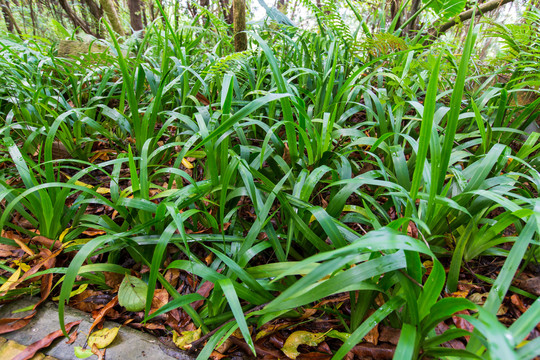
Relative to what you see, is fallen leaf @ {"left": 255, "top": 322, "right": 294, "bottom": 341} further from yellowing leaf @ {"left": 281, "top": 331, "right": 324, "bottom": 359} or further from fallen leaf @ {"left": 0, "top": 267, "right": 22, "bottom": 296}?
fallen leaf @ {"left": 0, "top": 267, "right": 22, "bottom": 296}

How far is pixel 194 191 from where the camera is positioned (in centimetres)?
95

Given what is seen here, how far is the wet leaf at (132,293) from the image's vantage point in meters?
0.86

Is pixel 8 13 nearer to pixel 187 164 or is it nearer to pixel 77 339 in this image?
pixel 187 164

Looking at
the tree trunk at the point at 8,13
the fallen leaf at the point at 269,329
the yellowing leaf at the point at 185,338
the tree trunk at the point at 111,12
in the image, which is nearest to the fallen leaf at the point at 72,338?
the yellowing leaf at the point at 185,338

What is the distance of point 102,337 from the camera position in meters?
0.80

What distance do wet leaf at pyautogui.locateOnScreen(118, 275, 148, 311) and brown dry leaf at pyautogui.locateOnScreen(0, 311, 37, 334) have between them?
0.95 ft

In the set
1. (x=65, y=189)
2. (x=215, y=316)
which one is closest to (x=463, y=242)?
(x=215, y=316)

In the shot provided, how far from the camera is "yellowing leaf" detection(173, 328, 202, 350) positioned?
790 millimetres

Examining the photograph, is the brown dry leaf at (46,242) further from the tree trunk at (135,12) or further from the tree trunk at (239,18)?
the tree trunk at (135,12)

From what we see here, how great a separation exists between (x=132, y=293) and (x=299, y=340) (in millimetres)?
541

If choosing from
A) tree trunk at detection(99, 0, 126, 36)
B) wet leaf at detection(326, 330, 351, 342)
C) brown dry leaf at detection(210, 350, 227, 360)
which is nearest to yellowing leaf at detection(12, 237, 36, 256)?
brown dry leaf at detection(210, 350, 227, 360)

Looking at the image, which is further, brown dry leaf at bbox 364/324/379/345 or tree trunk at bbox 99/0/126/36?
tree trunk at bbox 99/0/126/36

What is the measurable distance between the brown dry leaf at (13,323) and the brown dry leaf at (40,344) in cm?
11

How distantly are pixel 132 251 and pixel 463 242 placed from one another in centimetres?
107
